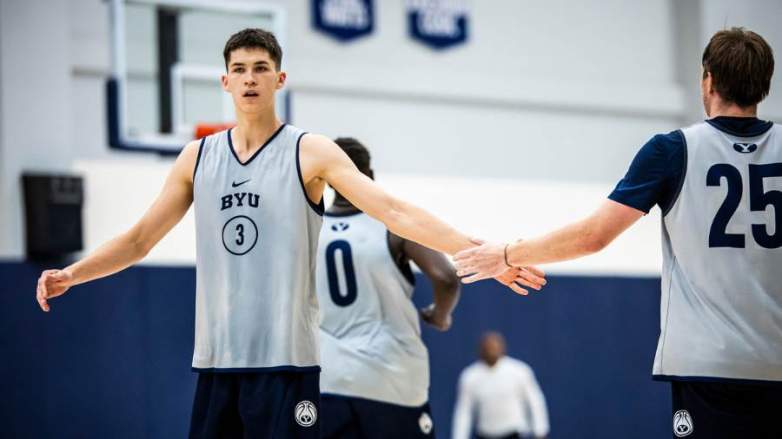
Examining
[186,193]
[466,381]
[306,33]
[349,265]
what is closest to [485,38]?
[306,33]

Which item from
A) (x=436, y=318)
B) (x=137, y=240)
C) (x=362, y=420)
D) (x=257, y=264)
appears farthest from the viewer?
(x=436, y=318)

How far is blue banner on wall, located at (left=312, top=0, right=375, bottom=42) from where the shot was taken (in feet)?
42.9

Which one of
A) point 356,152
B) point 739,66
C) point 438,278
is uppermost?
point 739,66

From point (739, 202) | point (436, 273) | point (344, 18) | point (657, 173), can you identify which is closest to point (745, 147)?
point (739, 202)

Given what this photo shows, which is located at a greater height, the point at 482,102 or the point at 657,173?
the point at 482,102

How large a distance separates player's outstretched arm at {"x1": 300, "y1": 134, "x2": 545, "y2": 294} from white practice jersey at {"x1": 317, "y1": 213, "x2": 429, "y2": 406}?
3.92 feet

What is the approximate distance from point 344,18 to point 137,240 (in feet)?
29.7

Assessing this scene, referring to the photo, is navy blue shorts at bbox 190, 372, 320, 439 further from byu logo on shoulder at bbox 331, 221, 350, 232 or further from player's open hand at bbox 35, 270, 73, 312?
byu logo on shoulder at bbox 331, 221, 350, 232

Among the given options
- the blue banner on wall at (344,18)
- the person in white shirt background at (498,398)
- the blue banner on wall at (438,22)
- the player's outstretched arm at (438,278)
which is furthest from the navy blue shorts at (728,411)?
the blue banner on wall at (438,22)

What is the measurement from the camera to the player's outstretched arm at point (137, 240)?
446 centimetres

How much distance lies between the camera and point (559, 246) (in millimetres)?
4172

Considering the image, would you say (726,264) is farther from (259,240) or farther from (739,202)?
(259,240)

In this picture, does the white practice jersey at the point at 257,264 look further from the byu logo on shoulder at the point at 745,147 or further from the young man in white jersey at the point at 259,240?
the byu logo on shoulder at the point at 745,147

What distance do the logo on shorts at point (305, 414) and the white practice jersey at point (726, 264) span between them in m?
1.28
